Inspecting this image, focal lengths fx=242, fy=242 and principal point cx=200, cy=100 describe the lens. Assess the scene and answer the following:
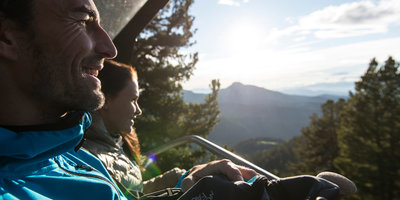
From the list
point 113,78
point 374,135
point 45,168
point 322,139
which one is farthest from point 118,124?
point 322,139

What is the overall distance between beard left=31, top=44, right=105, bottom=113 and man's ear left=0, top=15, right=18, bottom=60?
0.22ft

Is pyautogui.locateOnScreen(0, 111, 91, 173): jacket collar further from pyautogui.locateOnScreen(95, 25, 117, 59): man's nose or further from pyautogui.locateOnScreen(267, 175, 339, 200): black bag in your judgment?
pyautogui.locateOnScreen(267, 175, 339, 200): black bag

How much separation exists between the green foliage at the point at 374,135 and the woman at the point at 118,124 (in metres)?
21.1

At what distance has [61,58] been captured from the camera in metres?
1.07

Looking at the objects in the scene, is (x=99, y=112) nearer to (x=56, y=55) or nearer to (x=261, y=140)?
(x=56, y=55)

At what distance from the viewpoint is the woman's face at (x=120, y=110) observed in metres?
2.18

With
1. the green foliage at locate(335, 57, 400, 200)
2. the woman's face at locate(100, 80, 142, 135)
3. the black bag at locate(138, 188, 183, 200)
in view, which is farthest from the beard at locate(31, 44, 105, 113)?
the green foliage at locate(335, 57, 400, 200)

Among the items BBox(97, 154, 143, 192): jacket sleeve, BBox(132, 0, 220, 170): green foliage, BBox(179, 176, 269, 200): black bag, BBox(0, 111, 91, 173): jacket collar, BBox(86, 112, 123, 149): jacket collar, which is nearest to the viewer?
BBox(0, 111, 91, 173): jacket collar

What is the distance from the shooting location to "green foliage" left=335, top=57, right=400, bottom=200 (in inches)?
726

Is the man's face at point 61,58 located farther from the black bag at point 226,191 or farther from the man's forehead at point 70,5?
the black bag at point 226,191

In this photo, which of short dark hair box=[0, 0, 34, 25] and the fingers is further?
the fingers

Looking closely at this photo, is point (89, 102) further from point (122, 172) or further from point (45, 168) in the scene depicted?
point (122, 172)

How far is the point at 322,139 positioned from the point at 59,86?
33.2 m

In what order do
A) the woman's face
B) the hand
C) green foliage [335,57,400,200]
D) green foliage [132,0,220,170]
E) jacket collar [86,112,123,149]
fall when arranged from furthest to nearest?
1. green foliage [335,57,400,200]
2. green foliage [132,0,220,170]
3. the woman's face
4. jacket collar [86,112,123,149]
5. the hand
